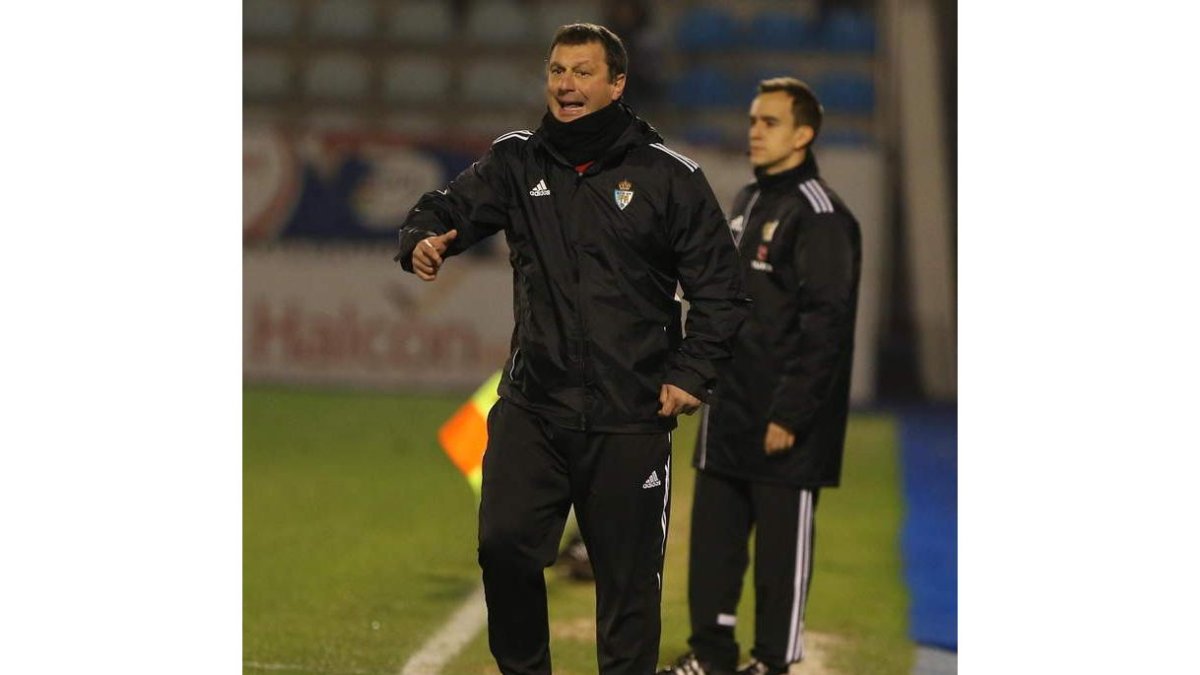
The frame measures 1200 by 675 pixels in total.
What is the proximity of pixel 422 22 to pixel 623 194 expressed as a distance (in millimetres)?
11107

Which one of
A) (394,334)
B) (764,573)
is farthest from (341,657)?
(394,334)

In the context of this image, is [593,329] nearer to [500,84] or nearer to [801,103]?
[801,103]

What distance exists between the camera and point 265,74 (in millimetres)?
14094

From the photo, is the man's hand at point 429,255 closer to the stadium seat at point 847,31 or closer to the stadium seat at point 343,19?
the stadium seat at point 847,31

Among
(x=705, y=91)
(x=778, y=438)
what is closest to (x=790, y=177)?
(x=778, y=438)

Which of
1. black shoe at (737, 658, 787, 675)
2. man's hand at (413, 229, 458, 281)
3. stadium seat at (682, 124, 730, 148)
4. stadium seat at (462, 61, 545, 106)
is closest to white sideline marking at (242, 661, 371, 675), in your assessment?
black shoe at (737, 658, 787, 675)

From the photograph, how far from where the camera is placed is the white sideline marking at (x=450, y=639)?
5023 mm

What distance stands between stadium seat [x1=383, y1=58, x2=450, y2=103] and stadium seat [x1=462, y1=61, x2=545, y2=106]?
210mm

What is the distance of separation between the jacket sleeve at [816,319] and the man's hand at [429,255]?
134cm

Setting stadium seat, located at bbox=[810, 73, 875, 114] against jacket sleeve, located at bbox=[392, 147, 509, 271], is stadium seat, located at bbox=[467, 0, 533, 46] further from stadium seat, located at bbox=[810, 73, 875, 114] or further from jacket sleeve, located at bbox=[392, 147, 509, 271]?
jacket sleeve, located at bbox=[392, 147, 509, 271]

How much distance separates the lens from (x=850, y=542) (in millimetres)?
7070

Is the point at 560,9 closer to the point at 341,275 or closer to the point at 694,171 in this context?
the point at 341,275

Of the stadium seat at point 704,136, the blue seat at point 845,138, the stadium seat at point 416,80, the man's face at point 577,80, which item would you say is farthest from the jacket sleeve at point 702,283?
the stadium seat at point 416,80

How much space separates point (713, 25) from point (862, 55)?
4.49 ft
